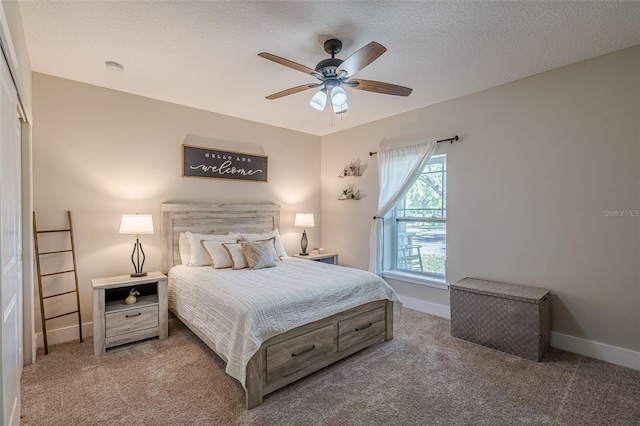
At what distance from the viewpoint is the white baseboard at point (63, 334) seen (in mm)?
2959

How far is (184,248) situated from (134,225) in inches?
27.0

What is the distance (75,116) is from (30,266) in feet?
4.96

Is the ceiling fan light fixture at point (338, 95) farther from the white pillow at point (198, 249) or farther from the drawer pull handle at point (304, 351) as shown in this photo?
the white pillow at point (198, 249)

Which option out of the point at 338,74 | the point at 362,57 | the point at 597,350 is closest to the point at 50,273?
the point at 338,74

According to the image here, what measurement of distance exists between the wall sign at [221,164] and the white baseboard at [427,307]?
2.66 metres

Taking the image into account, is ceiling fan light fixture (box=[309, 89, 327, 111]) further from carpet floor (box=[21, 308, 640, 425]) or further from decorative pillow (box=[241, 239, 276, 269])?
carpet floor (box=[21, 308, 640, 425])

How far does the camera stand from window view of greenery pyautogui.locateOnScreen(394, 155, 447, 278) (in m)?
3.90

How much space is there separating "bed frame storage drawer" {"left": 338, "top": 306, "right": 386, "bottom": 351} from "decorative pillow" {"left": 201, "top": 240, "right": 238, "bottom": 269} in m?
1.53

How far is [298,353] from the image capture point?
236cm

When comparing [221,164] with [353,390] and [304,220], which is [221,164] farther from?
[353,390]

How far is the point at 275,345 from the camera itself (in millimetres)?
2232

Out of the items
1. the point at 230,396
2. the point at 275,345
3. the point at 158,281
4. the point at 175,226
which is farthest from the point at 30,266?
the point at 275,345

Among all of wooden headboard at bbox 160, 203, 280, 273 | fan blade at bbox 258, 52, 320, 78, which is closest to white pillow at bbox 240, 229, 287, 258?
wooden headboard at bbox 160, 203, 280, 273
